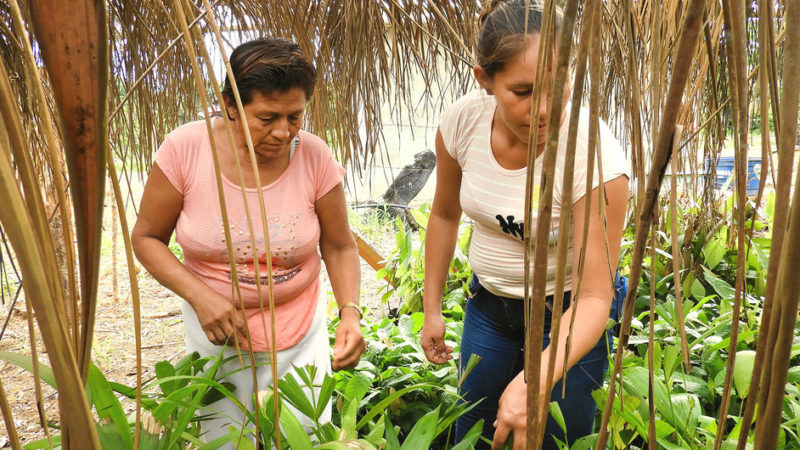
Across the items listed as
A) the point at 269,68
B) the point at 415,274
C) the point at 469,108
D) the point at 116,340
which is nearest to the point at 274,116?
the point at 269,68

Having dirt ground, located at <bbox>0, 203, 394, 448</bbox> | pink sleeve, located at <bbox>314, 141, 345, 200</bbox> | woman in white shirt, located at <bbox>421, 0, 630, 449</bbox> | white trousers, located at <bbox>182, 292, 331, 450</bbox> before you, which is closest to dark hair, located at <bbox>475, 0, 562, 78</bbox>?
woman in white shirt, located at <bbox>421, 0, 630, 449</bbox>

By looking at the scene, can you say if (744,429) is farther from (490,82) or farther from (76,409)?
(490,82)

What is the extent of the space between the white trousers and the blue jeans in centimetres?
33

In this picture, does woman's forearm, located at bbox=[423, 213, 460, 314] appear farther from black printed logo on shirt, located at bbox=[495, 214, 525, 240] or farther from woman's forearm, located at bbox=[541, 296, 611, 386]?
woman's forearm, located at bbox=[541, 296, 611, 386]

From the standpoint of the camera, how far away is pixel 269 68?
47.1 inches

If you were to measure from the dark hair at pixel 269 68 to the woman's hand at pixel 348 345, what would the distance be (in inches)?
19.7

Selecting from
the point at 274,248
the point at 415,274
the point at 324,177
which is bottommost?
the point at 415,274

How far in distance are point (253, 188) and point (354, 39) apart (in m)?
0.38

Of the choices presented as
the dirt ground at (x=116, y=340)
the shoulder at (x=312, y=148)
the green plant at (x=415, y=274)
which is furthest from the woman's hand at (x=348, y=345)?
the dirt ground at (x=116, y=340)

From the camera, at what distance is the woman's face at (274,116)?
3.97 ft

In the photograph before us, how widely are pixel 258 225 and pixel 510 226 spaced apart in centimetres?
51

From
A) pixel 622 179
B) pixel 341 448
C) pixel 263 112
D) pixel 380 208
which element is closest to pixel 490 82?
pixel 622 179

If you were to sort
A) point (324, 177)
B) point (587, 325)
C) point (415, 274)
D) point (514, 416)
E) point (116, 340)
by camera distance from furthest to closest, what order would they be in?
point (116, 340)
point (415, 274)
point (324, 177)
point (587, 325)
point (514, 416)

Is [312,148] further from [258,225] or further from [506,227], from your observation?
[506,227]
